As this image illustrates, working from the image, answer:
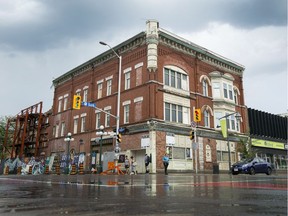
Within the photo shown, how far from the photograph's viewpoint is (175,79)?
30797 mm

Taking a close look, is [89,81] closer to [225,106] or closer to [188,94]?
[188,94]

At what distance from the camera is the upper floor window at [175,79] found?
1186 inches

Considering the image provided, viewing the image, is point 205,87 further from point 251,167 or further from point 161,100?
point 251,167

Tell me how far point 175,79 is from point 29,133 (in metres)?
30.3

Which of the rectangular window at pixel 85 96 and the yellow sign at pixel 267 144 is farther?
the yellow sign at pixel 267 144

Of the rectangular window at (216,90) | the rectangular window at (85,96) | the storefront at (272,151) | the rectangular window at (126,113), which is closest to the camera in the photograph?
the rectangular window at (126,113)

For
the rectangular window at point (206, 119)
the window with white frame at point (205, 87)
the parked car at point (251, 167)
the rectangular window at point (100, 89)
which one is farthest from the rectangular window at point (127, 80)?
the parked car at point (251, 167)

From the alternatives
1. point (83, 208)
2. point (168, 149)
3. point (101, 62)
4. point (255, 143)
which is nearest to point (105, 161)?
point (168, 149)

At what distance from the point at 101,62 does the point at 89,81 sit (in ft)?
11.5

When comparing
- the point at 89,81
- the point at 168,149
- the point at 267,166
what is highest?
the point at 89,81

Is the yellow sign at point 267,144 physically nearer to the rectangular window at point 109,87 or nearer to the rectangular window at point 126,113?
the rectangular window at point 126,113

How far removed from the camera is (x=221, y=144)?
33281 mm

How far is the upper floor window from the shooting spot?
30.1 metres

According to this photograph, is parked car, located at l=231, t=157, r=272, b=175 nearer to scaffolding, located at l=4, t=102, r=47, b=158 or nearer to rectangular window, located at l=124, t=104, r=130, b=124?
rectangular window, located at l=124, t=104, r=130, b=124
